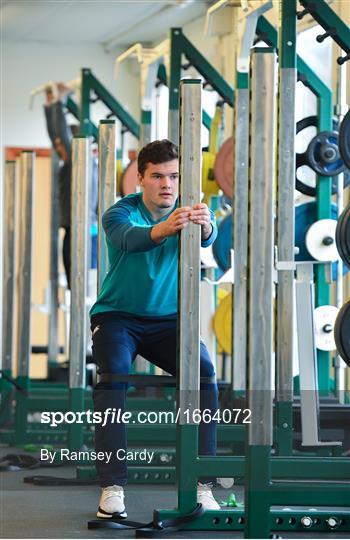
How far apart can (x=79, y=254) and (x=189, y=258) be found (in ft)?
5.21

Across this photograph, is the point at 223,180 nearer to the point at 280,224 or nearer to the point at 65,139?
the point at 280,224

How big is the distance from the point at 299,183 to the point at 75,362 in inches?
52.1

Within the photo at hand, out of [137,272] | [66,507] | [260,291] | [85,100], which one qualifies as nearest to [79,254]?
[137,272]

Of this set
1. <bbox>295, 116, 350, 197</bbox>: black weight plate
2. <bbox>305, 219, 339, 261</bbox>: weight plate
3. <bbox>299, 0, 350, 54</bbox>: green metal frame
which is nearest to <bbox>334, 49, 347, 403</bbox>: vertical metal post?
<bbox>295, 116, 350, 197</bbox>: black weight plate

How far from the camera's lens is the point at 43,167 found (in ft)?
39.8

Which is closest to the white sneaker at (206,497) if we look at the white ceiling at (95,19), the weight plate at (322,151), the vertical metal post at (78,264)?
the vertical metal post at (78,264)

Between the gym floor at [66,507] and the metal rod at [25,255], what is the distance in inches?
52.8

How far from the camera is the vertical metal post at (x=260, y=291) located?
124 inches

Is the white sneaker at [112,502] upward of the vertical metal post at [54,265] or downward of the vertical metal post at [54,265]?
downward

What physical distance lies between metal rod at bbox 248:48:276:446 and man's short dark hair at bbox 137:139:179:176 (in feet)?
2.47

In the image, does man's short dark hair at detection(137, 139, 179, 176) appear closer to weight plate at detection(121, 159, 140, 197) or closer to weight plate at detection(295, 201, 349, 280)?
weight plate at detection(295, 201, 349, 280)

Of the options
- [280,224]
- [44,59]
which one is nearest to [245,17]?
[280,224]

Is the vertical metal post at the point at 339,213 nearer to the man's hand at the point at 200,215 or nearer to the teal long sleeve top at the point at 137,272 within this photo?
the teal long sleeve top at the point at 137,272

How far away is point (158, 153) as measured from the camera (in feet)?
12.9
